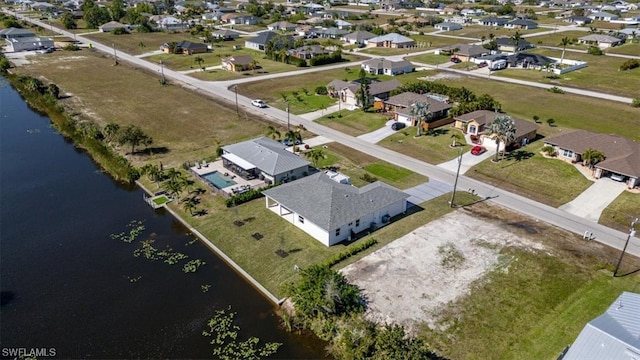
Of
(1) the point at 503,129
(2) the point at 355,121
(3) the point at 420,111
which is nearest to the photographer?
(1) the point at 503,129

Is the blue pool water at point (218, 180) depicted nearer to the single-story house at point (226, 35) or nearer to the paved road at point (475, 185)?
the paved road at point (475, 185)

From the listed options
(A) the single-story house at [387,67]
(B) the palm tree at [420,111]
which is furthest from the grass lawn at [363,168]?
(A) the single-story house at [387,67]

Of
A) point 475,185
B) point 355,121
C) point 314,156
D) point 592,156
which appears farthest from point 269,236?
point 592,156

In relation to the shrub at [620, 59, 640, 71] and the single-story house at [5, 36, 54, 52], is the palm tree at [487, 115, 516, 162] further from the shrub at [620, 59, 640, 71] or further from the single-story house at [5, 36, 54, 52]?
the single-story house at [5, 36, 54, 52]

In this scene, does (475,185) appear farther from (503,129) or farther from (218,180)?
(218,180)

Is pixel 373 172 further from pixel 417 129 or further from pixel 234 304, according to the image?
pixel 234 304

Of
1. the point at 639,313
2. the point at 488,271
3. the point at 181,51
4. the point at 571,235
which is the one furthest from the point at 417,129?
the point at 181,51
